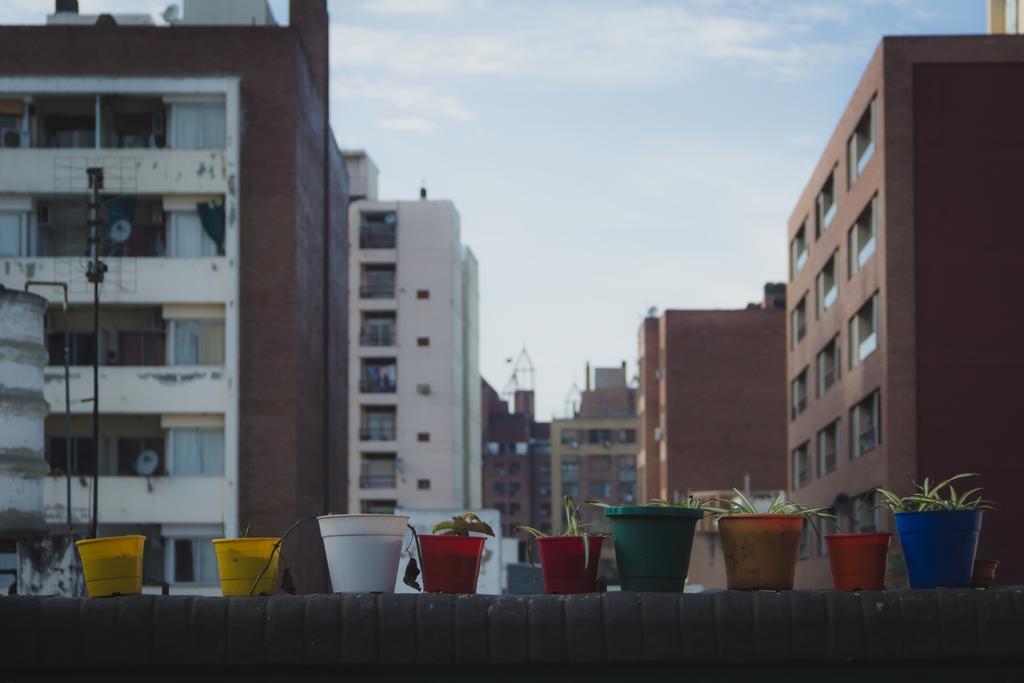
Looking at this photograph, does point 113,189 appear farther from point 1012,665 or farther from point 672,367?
point 672,367

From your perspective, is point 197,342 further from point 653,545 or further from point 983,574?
point 983,574

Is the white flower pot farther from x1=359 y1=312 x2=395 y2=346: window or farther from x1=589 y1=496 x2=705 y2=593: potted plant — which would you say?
x1=359 y1=312 x2=395 y2=346: window

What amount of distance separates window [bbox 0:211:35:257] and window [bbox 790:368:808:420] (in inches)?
1558

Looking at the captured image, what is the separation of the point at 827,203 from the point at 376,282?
51.0 m

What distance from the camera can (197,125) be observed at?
56.8 meters

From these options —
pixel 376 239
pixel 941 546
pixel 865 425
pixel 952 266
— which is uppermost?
pixel 376 239

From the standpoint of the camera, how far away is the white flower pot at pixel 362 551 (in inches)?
420

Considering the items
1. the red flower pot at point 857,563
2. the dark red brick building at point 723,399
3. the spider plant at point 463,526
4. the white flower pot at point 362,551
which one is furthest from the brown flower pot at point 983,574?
the dark red brick building at point 723,399

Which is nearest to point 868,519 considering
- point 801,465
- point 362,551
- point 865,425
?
point 865,425

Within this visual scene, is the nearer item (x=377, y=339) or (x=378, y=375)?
(x=378, y=375)

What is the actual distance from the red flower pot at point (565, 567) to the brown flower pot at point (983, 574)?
254 cm

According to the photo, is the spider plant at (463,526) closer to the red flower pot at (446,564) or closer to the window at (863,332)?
the red flower pot at (446,564)

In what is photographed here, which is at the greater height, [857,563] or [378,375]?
[378,375]

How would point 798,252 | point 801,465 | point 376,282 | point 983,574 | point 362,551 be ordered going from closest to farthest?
point 362,551, point 983,574, point 801,465, point 798,252, point 376,282
